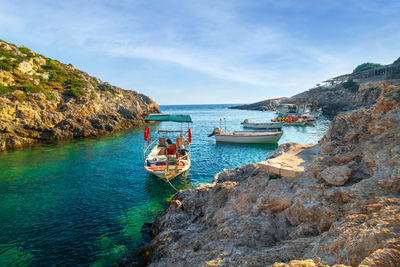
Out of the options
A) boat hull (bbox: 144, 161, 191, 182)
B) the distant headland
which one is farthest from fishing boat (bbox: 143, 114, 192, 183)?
the distant headland

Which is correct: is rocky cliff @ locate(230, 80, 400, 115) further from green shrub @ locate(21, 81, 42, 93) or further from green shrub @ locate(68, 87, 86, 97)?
green shrub @ locate(21, 81, 42, 93)

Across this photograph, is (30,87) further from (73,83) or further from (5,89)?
(73,83)

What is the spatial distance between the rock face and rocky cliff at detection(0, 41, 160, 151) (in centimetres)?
3112

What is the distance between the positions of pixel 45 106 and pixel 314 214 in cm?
4190

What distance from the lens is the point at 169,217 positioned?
9.67 meters

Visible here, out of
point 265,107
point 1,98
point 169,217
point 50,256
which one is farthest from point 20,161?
point 265,107

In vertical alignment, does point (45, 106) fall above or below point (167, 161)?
above

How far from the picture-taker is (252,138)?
33.1 metres

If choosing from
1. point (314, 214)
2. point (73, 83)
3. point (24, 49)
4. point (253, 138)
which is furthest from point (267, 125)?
point (24, 49)

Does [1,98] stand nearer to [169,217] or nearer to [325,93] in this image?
[169,217]

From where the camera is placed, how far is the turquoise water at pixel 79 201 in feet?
29.9

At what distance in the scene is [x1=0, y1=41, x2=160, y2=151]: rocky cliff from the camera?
99.1 ft

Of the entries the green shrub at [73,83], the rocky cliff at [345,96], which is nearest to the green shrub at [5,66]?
the green shrub at [73,83]

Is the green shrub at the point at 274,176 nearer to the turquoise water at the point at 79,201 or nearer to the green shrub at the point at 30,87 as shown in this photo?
the turquoise water at the point at 79,201
